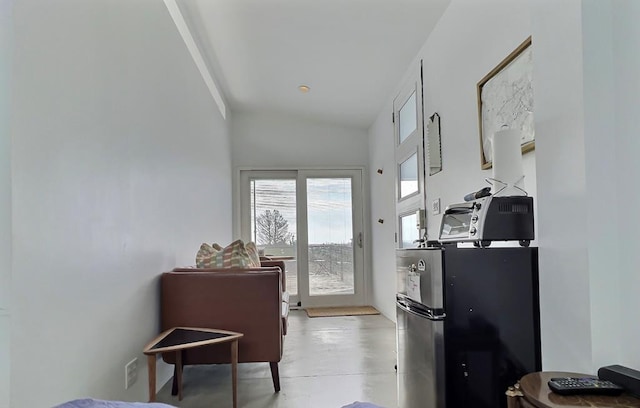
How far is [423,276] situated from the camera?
5.98ft

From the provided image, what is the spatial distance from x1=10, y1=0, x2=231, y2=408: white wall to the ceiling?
72 cm

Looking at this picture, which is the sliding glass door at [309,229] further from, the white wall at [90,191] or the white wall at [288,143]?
the white wall at [90,191]

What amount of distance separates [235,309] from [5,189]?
1594 millimetres

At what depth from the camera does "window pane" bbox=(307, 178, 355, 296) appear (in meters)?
5.95

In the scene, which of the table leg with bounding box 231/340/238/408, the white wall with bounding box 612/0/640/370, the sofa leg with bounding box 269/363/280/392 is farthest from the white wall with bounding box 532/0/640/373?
the sofa leg with bounding box 269/363/280/392

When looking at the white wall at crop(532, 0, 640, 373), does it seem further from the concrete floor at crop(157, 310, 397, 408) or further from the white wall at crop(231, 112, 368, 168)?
the white wall at crop(231, 112, 368, 168)

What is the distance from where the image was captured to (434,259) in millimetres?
1724

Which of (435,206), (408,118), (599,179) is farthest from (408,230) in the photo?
(599,179)

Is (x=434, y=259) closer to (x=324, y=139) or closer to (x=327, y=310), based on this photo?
(x=327, y=310)

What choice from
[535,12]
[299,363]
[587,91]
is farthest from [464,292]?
[299,363]

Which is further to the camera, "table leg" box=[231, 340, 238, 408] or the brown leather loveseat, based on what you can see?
the brown leather loveseat

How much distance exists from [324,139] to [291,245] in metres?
1.64

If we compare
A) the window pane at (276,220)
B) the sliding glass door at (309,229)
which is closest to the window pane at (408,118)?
the sliding glass door at (309,229)

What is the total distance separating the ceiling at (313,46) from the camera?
3.23 metres
